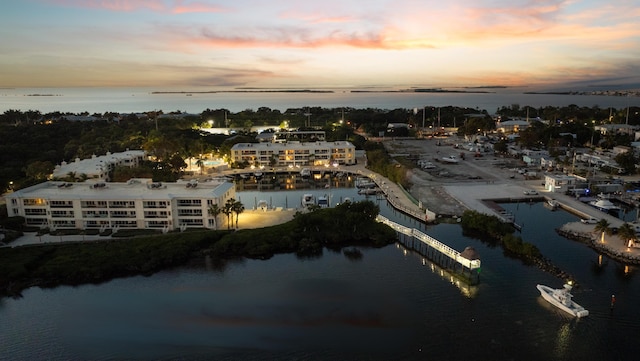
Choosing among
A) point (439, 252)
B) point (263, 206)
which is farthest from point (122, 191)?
point (439, 252)

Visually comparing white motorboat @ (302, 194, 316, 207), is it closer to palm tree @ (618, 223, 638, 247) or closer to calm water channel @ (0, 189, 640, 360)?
calm water channel @ (0, 189, 640, 360)

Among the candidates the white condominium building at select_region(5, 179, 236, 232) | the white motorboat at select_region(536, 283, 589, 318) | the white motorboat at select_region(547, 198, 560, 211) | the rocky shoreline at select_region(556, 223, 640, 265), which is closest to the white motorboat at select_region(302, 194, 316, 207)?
the white condominium building at select_region(5, 179, 236, 232)

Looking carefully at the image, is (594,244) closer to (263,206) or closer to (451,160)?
(263,206)

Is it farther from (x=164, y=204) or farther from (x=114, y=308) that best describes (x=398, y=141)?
(x=114, y=308)

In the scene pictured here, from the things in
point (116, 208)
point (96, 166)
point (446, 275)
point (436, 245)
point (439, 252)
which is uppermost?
point (96, 166)

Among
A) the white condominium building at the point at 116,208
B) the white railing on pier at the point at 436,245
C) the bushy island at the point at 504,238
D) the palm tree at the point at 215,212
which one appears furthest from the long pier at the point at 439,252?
the white condominium building at the point at 116,208

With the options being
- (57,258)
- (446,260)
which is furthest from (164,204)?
(446,260)
